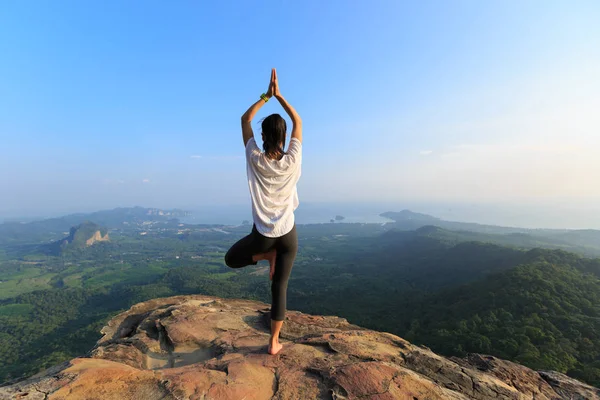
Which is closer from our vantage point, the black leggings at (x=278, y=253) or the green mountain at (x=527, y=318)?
the black leggings at (x=278, y=253)

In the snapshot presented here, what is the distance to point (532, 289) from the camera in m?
33.5

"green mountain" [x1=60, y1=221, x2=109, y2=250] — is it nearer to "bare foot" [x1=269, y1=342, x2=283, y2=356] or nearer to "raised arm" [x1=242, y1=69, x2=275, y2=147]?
"bare foot" [x1=269, y1=342, x2=283, y2=356]

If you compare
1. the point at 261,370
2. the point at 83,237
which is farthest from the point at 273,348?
the point at 83,237

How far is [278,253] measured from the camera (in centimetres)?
331

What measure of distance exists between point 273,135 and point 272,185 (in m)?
0.54

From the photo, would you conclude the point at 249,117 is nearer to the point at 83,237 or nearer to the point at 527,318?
the point at 527,318

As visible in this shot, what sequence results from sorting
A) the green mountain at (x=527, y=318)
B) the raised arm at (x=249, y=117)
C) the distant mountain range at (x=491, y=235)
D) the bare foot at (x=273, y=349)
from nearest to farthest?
the raised arm at (x=249, y=117) < the bare foot at (x=273, y=349) < the green mountain at (x=527, y=318) < the distant mountain range at (x=491, y=235)

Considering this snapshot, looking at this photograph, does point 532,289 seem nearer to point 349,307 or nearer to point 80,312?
point 349,307

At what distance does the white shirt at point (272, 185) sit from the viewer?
2.87 meters

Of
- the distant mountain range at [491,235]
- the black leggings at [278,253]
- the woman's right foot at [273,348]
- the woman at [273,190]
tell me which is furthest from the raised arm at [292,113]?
the distant mountain range at [491,235]

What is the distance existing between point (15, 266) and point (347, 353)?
147m

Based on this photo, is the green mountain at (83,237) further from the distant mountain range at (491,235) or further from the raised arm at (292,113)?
the raised arm at (292,113)

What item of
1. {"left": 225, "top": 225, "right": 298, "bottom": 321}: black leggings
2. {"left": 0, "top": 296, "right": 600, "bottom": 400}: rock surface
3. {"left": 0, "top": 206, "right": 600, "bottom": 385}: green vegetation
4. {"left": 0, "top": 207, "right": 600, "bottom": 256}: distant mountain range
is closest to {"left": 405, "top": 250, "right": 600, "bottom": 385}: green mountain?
{"left": 0, "top": 206, "right": 600, "bottom": 385}: green vegetation

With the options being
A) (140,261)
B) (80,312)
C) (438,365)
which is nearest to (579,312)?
(438,365)
